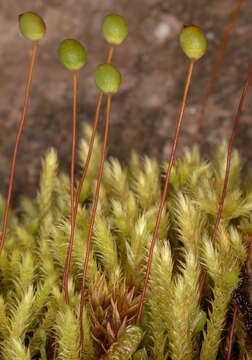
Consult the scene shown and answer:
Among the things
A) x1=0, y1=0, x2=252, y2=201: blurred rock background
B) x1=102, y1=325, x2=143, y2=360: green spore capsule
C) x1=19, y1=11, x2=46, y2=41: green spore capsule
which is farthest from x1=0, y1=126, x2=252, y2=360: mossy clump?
x1=19, y1=11, x2=46, y2=41: green spore capsule

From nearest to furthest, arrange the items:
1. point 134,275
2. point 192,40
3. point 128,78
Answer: point 192,40, point 134,275, point 128,78

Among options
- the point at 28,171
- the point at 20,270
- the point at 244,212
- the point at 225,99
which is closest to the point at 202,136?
the point at 225,99

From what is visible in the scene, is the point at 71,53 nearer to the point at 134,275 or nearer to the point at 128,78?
the point at 134,275

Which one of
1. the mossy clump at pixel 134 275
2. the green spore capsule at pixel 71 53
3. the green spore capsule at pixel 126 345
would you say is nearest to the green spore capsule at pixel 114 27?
the green spore capsule at pixel 71 53

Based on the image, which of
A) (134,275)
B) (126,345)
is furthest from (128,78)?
(126,345)

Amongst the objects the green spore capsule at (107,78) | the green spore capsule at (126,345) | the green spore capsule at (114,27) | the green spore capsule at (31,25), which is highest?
the green spore capsule at (114,27)

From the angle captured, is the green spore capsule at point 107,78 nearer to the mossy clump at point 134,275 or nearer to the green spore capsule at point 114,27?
the green spore capsule at point 114,27

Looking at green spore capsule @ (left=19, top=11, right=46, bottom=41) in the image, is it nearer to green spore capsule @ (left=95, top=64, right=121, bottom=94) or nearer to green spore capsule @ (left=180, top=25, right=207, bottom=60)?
green spore capsule @ (left=95, top=64, right=121, bottom=94)
